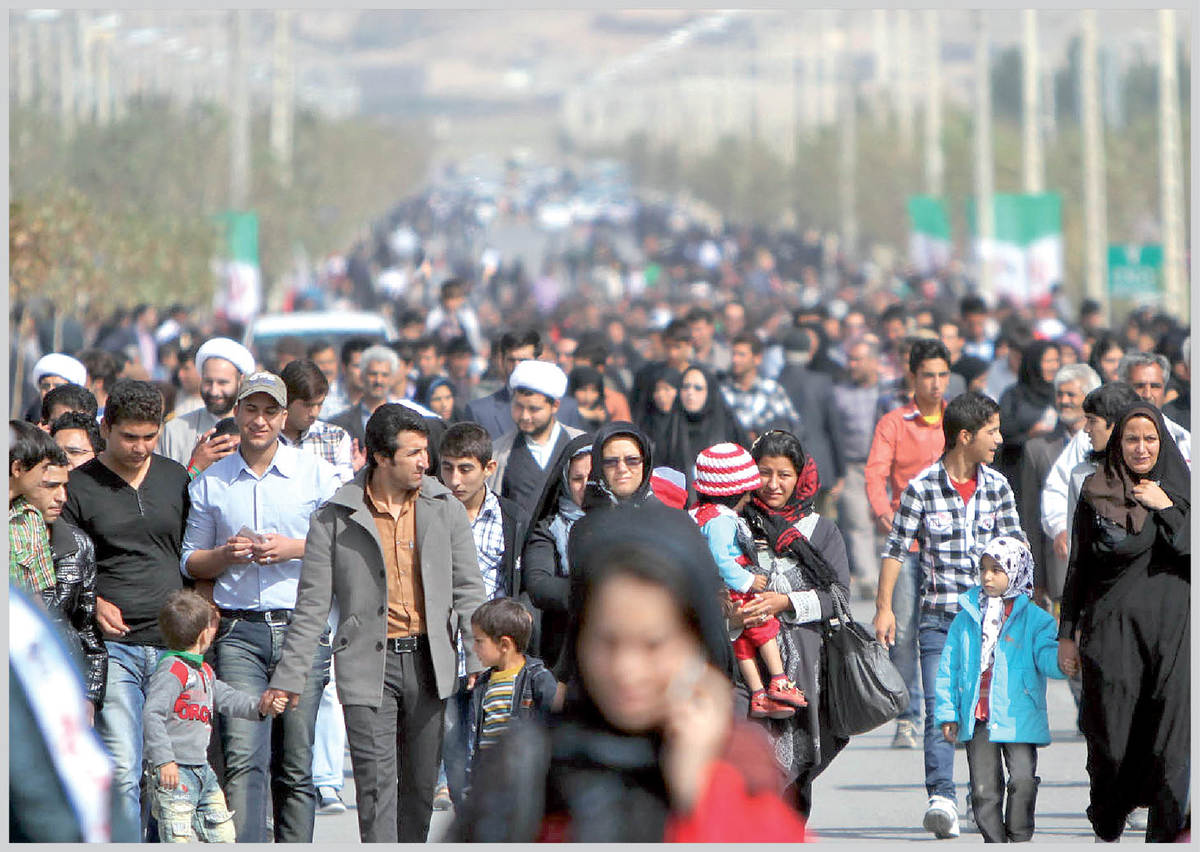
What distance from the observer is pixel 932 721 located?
8188 mm

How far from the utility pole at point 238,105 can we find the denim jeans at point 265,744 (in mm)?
27664

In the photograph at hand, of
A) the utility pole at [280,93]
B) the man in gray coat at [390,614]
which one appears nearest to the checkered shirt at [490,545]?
the man in gray coat at [390,614]

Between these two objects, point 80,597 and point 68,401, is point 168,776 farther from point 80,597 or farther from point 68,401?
point 68,401

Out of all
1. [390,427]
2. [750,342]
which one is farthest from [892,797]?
[750,342]

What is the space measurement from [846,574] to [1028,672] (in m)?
0.70

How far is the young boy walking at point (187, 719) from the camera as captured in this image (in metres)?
6.89

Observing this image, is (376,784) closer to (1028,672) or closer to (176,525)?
(176,525)

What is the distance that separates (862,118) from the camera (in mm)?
80375

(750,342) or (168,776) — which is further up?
(750,342)

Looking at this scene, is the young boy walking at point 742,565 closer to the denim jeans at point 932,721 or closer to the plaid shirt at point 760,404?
the denim jeans at point 932,721

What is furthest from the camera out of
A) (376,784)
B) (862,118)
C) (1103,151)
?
(862,118)

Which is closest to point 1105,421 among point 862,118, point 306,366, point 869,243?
point 306,366

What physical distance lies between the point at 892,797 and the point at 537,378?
2127 mm

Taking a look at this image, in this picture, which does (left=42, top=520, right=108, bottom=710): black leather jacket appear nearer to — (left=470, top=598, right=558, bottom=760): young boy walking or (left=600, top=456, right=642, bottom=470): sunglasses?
(left=470, top=598, right=558, bottom=760): young boy walking
